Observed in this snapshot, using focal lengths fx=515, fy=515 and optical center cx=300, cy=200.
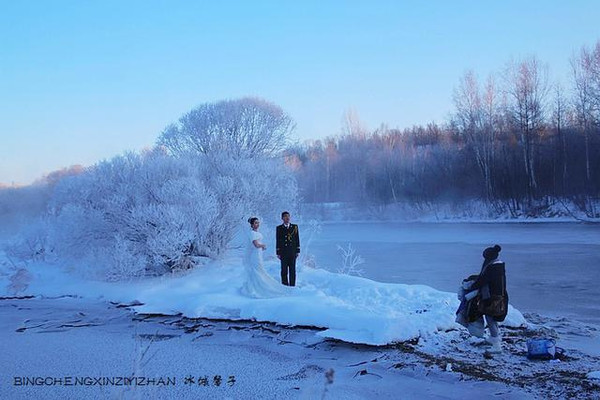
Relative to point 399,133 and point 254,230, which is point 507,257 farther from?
point 399,133

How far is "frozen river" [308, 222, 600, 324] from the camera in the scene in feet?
37.3

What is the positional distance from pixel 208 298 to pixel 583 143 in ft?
121

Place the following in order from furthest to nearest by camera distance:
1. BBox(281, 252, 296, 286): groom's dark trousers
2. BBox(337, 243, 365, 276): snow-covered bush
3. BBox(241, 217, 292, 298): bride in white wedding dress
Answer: BBox(337, 243, 365, 276): snow-covered bush, BBox(281, 252, 296, 286): groom's dark trousers, BBox(241, 217, 292, 298): bride in white wedding dress

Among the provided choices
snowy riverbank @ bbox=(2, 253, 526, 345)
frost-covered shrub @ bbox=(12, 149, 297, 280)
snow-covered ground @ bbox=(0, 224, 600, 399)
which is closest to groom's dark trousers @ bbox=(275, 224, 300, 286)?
snowy riverbank @ bbox=(2, 253, 526, 345)

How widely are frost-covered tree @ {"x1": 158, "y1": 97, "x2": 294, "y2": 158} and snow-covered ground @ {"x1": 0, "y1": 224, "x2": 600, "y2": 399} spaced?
23.0 metres

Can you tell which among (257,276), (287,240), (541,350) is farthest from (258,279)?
(541,350)

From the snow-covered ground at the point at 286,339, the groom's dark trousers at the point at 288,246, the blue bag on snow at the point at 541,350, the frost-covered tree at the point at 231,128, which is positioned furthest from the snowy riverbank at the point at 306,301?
the frost-covered tree at the point at 231,128

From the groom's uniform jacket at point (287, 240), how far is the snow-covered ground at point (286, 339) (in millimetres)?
971

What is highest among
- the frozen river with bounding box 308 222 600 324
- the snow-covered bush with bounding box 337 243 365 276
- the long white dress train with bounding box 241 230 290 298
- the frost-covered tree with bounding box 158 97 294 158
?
the frost-covered tree with bounding box 158 97 294 158

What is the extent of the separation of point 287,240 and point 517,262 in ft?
33.7

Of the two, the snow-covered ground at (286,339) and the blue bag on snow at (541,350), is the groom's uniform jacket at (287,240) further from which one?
the blue bag on snow at (541,350)

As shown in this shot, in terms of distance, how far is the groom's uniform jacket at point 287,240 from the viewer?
10727 millimetres

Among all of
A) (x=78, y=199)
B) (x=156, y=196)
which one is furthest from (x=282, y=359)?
(x=78, y=199)

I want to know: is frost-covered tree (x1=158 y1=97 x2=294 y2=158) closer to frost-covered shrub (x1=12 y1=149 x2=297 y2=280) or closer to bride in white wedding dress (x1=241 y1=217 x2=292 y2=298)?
frost-covered shrub (x1=12 y1=149 x2=297 y2=280)
